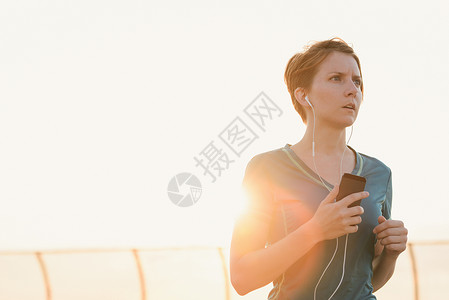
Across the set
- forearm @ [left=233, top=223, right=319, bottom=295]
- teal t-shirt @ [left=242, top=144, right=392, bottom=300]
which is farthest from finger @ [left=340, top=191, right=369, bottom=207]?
teal t-shirt @ [left=242, top=144, right=392, bottom=300]

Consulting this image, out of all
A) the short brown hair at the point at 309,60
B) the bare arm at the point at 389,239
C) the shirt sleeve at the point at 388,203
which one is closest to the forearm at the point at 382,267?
the bare arm at the point at 389,239

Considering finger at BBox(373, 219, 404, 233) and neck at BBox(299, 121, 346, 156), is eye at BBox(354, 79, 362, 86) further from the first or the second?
finger at BBox(373, 219, 404, 233)

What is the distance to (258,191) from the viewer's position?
2354 mm

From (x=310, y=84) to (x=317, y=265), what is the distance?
0.81 m

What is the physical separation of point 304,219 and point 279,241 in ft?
0.58

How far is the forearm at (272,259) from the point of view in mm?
2088

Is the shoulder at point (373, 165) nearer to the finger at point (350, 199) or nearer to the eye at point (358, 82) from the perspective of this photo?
the eye at point (358, 82)

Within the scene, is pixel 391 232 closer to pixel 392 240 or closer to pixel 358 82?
pixel 392 240

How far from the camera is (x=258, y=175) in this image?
2406 mm

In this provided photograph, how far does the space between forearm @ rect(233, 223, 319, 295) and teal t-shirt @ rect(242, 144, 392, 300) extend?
0.12 m

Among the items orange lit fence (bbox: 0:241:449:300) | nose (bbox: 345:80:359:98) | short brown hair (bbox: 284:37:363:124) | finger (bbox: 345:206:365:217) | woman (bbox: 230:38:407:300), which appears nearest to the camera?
finger (bbox: 345:206:365:217)

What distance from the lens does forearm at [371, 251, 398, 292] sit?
7.84 ft

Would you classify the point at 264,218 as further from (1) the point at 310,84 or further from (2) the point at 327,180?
(1) the point at 310,84

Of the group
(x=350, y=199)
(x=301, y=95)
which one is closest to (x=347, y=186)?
(x=350, y=199)
